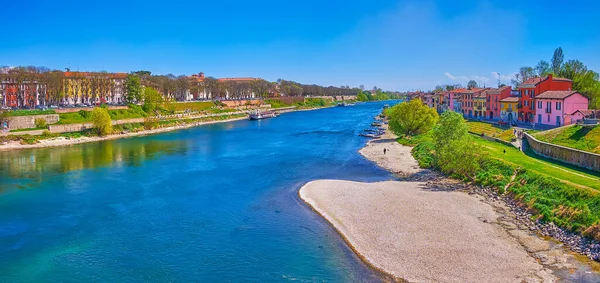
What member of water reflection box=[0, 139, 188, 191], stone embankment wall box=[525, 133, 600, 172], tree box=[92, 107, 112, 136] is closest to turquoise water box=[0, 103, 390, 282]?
water reflection box=[0, 139, 188, 191]

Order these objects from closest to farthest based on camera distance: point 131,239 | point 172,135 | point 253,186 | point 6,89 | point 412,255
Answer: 1. point 412,255
2. point 131,239
3. point 253,186
4. point 172,135
5. point 6,89

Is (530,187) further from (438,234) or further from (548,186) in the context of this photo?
(438,234)

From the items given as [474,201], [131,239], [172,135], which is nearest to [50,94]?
[172,135]

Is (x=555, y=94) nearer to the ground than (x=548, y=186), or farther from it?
→ farther from it

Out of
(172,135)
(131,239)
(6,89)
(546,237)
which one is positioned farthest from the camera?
(6,89)

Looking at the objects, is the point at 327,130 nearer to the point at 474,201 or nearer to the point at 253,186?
the point at 253,186

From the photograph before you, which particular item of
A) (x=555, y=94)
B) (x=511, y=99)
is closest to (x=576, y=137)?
(x=555, y=94)
